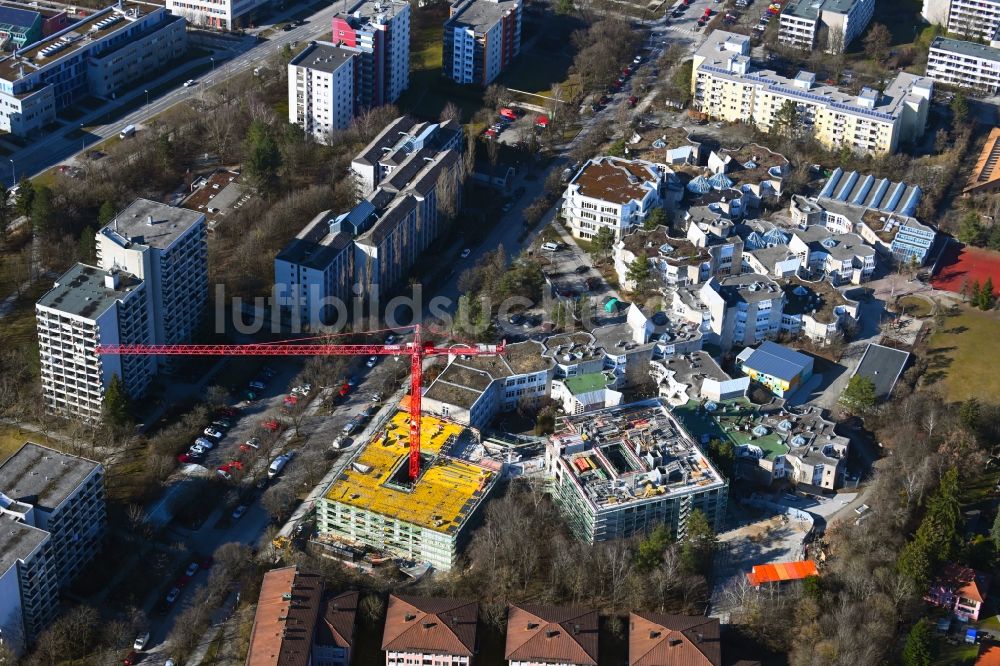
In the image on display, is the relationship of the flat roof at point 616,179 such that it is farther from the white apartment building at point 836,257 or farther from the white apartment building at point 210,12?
the white apartment building at point 210,12

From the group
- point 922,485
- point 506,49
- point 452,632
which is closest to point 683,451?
point 922,485

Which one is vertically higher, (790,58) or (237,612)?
(790,58)

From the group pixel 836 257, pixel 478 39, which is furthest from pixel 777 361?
pixel 478 39

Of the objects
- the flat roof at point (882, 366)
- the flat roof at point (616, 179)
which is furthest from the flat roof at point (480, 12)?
the flat roof at point (882, 366)

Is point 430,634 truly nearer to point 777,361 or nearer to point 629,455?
point 629,455

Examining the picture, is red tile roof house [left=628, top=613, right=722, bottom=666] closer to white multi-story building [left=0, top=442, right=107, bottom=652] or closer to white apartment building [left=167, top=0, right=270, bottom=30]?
white multi-story building [left=0, top=442, right=107, bottom=652]

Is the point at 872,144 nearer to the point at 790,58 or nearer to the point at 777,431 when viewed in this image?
the point at 790,58

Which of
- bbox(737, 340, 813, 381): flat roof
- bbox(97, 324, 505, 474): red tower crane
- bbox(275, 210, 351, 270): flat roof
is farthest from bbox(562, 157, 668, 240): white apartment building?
bbox(275, 210, 351, 270): flat roof
